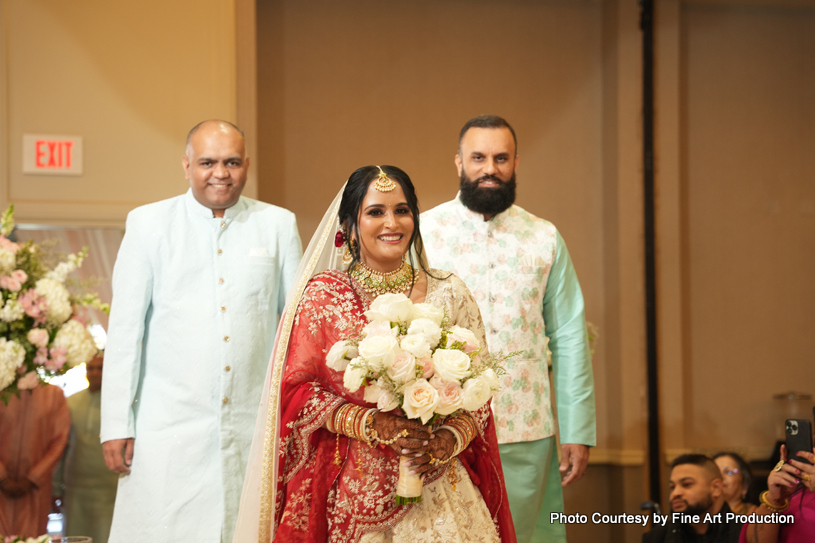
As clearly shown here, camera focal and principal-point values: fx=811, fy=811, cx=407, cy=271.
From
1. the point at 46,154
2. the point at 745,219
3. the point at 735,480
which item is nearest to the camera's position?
the point at 735,480

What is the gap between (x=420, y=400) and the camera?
2.07 meters

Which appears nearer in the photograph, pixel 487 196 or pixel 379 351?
pixel 379 351

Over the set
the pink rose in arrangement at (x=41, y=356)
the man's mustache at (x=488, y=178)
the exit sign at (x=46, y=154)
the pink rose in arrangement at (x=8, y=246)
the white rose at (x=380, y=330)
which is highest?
the exit sign at (x=46, y=154)

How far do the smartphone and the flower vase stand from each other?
1.38 meters

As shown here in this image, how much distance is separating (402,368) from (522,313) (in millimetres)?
1387

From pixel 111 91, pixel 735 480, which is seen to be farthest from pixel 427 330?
pixel 111 91

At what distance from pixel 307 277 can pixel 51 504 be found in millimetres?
2556

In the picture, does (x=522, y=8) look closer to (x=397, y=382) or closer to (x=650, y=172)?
(x=650, y=172)

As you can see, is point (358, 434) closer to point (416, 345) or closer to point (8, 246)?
point (416, 345)

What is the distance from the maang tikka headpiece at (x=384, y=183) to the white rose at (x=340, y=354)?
20.4 inches

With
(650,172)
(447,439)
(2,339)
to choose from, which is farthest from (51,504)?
(650,172)

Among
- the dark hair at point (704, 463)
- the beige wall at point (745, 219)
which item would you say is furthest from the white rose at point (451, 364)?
the beige wall at point (745, 219)

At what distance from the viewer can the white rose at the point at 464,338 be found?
219cm

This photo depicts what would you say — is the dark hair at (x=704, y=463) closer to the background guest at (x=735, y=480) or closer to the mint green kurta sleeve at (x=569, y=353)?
the background guest at (x=735, y=480)
